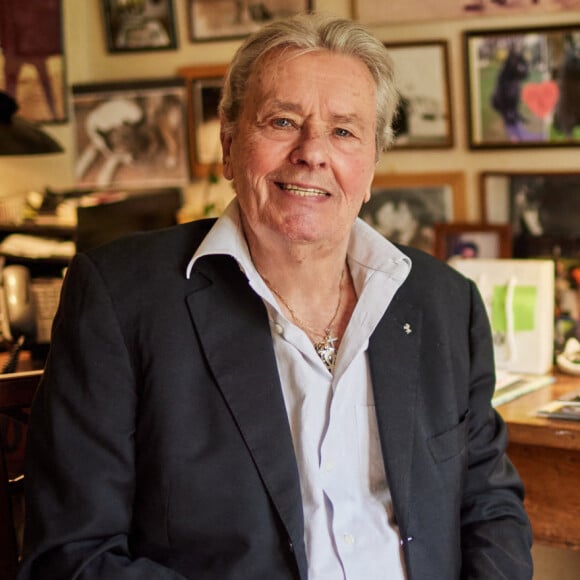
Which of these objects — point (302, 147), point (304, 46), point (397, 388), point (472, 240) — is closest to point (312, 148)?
point (302, 147)

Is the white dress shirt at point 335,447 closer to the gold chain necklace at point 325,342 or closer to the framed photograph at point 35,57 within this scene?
the gold chain necklace at point 325,342

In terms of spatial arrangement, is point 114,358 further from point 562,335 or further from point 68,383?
point 562,335

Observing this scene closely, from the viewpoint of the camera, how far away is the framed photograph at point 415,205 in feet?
10.3

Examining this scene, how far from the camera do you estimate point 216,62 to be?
355 centimetres

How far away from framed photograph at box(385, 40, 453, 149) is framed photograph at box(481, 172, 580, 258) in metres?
0.22

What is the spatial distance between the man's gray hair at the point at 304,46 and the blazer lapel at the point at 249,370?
29 cm

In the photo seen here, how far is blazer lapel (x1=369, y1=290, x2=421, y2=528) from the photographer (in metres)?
1.54

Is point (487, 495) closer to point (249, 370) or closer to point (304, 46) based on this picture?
point (249, 370)

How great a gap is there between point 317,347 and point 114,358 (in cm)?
37

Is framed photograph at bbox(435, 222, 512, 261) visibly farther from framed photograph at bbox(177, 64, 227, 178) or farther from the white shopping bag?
framed photograph at bbox(177, 64, 227, 178)

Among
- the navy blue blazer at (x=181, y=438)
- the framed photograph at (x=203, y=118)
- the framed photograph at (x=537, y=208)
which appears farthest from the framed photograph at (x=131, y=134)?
the navy blue blazer at (x=181, y=438)

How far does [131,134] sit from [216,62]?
19.5 inches

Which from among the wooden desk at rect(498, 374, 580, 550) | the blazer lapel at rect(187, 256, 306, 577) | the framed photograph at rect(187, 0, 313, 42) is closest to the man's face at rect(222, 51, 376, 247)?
the blazer lapel at rect(187, 256, 306, 577)

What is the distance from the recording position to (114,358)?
1416 mm
